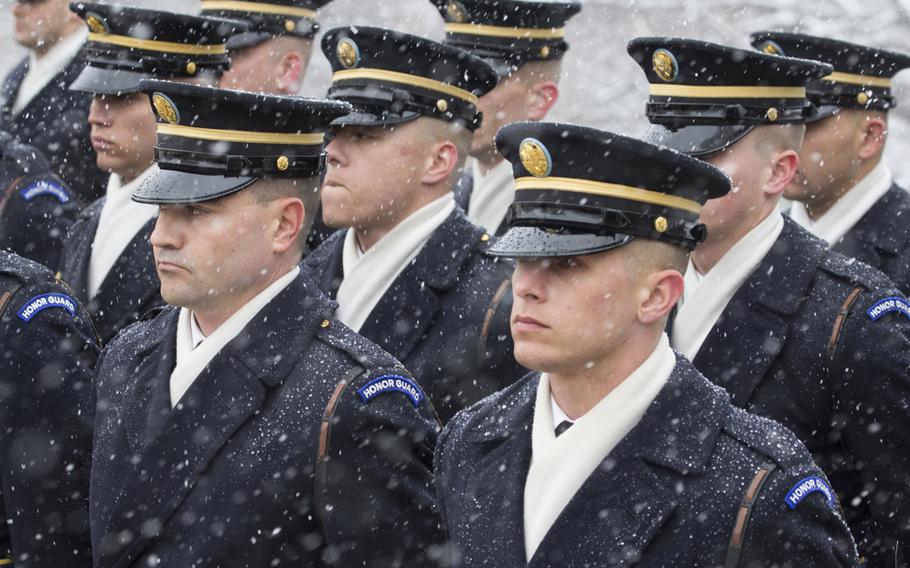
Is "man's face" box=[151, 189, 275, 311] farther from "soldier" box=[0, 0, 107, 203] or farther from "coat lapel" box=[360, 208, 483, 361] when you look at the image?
"soldier" box=[0, 0, 107, 203]

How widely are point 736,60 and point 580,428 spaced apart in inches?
61.6

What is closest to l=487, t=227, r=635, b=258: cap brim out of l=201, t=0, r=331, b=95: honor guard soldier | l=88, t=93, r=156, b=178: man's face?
l=88, t=93, r=156, b=178: man's face

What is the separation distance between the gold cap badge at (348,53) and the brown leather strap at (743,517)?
2.63m

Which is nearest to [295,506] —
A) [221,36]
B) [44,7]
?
[221,36]

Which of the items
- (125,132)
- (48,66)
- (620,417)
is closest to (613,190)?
(620,417)

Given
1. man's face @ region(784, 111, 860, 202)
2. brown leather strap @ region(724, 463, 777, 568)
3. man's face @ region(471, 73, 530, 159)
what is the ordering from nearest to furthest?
brown leather strap @ region(724, 463, 777, 568) < man's face @ region(784, 111, 860, 202) < man's face @ region(471, 73, 530, 159)

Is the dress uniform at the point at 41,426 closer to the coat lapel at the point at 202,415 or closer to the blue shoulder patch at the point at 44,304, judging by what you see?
the blue shoulder patch at the point at 44,304

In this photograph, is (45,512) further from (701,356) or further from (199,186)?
(701,356)

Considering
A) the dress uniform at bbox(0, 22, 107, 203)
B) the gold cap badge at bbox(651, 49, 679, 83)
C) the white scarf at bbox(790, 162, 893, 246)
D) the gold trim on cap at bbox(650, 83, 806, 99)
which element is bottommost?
the dress uniform at bbox(0, 22, 107, 203)

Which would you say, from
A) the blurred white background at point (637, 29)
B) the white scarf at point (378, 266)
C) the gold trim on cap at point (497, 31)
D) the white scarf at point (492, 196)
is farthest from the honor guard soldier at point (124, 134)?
the blurred white background at point (637, 29)

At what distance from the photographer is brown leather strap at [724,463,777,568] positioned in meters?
3.26

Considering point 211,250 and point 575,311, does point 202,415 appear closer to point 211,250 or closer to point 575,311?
point 211,250

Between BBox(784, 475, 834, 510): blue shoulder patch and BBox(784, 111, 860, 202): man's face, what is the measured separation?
2376 millimetres

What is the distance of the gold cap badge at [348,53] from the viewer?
17.9 ft
